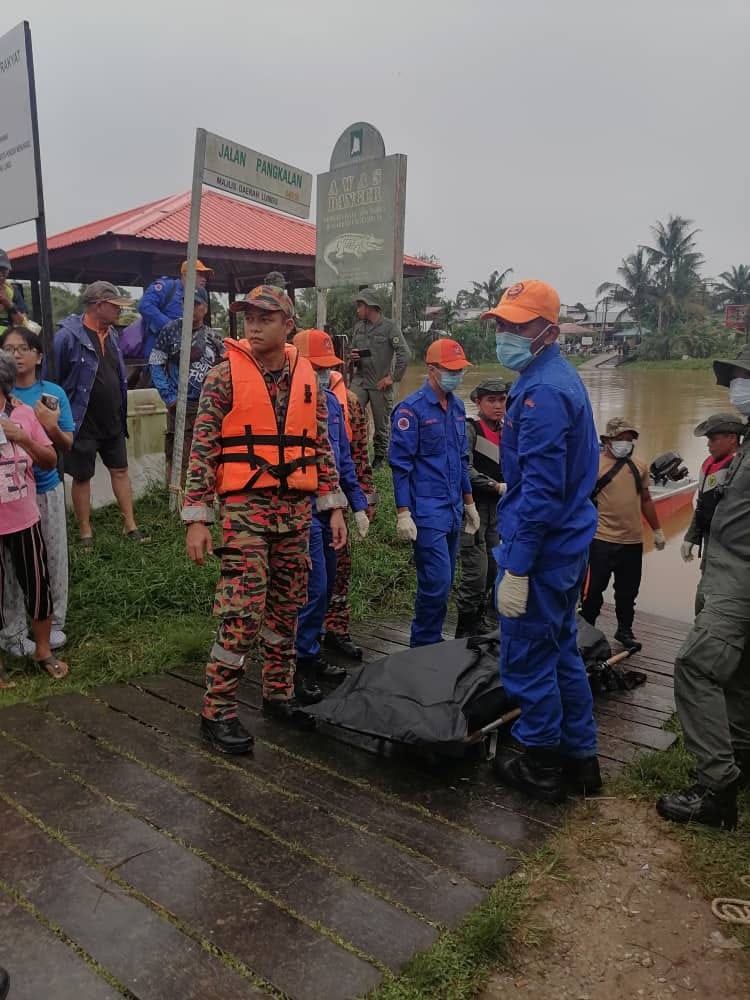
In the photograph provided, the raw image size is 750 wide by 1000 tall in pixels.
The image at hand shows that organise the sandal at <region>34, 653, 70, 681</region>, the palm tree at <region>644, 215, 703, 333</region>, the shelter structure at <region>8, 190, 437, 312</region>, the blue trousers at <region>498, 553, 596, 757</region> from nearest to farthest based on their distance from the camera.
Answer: the blue trousers at <region>498, 553, 596, 757</region> < the sandal at <region>34, 653, 70, 681</region> < the shelter structure at <region>8, 190, 437, 312</region> < the palm tree at <region>644, 215, 703, 333</region>

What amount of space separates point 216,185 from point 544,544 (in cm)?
418

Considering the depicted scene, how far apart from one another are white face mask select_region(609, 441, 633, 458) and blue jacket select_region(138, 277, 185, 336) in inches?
143

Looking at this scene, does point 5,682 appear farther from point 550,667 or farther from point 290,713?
point 550,667

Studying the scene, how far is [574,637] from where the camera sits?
2893mm

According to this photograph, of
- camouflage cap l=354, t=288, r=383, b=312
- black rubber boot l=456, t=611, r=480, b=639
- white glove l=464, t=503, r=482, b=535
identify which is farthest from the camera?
camouflage cap l=354, t=288, r=383, b=312

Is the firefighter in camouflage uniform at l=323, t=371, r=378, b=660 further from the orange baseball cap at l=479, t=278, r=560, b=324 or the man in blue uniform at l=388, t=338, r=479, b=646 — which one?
the orange baseball cap at l=479, t=278, r=560, b=324

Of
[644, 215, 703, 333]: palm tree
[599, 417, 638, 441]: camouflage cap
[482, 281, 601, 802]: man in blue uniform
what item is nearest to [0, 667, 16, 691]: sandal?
[482, 281, 601, 802]: man in blue uniform

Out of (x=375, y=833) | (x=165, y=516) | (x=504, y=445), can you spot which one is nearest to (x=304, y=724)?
(x=375, y=833)

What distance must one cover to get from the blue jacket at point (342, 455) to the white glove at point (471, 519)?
629 mm

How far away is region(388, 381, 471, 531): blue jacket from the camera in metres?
3.98

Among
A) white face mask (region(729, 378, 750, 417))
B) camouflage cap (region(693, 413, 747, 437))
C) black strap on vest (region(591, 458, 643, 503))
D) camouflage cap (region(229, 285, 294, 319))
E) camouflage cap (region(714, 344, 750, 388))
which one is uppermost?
camouflage cap (region(229, 285, 294, 319))

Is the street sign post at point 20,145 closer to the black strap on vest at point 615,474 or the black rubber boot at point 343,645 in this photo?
the black rubber boot at point 343,645

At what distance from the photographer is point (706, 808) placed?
8.74 feet

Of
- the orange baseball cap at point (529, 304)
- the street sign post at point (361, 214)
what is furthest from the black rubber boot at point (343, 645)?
the street sign post at point (361, 214)
